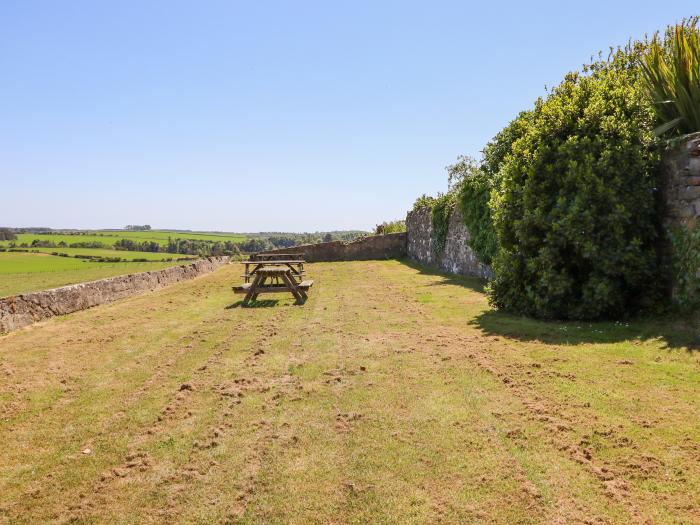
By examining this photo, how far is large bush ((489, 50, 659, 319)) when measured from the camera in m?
7.68

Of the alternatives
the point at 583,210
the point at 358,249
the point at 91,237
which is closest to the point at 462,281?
the point at 583,210

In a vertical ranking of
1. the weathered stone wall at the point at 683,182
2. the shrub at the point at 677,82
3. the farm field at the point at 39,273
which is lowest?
the farm field at the point at 39,273

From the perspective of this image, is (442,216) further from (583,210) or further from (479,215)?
(583,210)

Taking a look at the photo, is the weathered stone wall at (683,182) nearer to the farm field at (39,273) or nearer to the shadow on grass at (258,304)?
the shadow on grass at (258,304)

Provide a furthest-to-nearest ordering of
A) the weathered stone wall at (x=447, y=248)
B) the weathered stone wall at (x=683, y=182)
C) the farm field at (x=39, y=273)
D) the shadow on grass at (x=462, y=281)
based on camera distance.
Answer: the farm field at (x=39, y=273) < the weathered stone wall at (x=447, y=248) < the shadow on grass at (x=462, y=281) < the weathered stone wall at (x=683, y=182)

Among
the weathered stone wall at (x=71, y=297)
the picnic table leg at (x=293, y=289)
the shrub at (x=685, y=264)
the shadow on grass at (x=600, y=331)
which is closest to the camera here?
the shadow on grass at (x=600, y=331)

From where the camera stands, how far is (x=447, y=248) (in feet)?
64.6

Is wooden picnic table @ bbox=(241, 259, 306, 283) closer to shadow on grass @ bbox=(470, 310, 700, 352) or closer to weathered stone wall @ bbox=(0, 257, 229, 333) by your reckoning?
weathered stone wall @ bbox=(0, 257, 229, 333)

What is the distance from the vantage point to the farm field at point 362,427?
3.16m

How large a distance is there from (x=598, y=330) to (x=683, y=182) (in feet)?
9.02

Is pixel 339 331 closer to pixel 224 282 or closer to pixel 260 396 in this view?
pixel 260 396

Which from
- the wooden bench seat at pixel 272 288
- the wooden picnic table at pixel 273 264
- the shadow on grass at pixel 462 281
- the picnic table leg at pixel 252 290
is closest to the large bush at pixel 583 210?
the shadow on grass at pixel 462 281

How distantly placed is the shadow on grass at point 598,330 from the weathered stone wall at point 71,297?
998cm

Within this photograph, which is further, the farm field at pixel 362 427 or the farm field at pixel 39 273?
the farm field at pixel 39 273
